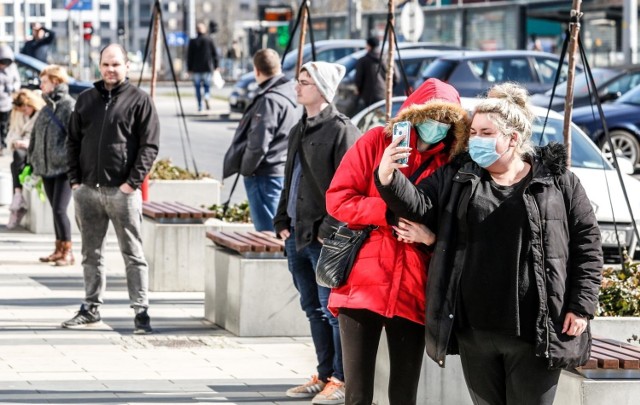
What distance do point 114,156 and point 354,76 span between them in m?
17.4

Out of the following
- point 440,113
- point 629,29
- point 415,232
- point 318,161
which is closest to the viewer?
point 415,232

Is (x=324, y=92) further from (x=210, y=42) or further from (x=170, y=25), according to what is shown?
(x=170, y=25)

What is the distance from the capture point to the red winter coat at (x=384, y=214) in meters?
5.67

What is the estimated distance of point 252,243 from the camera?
981 cm

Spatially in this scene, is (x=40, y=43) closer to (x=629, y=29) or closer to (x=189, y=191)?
(x=629, y=29)

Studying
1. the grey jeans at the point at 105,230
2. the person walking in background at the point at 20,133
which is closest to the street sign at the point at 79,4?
the person walking in background at the point at 20,133

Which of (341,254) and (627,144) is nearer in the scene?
(341,254)

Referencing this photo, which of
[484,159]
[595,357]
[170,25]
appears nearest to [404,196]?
[484,159]

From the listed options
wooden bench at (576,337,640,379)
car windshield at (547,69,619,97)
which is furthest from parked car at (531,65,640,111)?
wooden bench at (576,337,640,379)

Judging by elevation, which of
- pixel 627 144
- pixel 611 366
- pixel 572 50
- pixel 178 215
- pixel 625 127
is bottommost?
pixel 627 144

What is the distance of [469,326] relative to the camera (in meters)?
5.37

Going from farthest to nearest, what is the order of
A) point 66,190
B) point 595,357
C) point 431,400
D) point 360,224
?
point 66,190
point 431,400
point 595,357
point 360,224

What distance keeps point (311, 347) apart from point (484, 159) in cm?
424

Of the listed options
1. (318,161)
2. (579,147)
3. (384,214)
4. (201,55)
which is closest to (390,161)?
(384,214)
